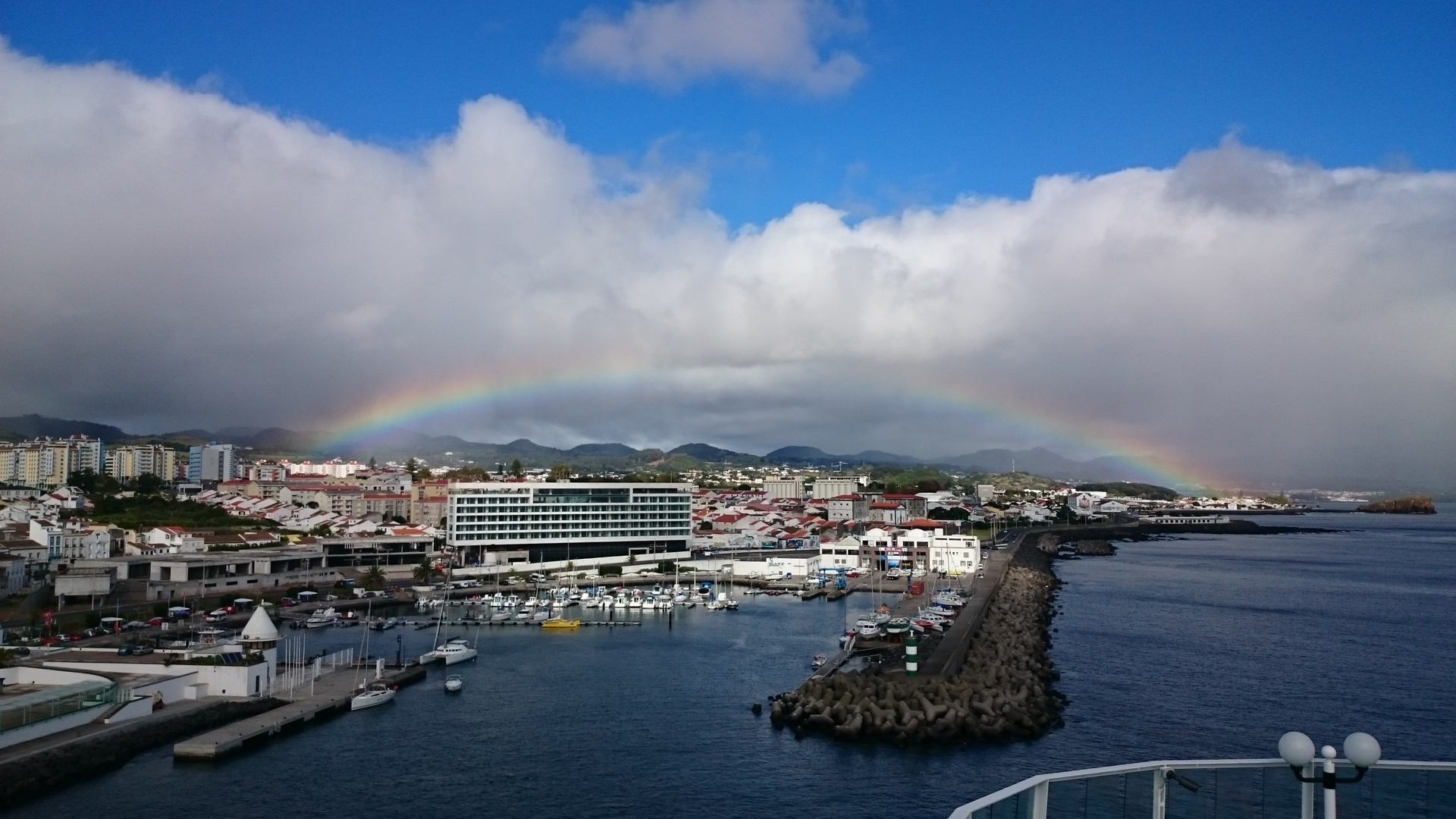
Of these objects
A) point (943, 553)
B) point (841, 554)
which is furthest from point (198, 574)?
point (943, 553)

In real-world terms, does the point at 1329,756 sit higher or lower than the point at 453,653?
higher

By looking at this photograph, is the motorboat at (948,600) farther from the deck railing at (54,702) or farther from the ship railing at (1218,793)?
the ship railing at (1218,793)

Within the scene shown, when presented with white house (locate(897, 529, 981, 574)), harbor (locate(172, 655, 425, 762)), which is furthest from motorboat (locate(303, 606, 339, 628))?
white house (locate(897, 529, 981, 574))

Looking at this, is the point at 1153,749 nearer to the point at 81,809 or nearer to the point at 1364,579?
the point at 81,809

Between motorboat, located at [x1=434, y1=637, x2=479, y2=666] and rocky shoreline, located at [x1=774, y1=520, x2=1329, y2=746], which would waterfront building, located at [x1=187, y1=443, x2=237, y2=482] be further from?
rocky shoreline, located at [x1=774, y1=520, x2=1329, y2=746]

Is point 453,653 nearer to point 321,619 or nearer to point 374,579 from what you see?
point 321,619

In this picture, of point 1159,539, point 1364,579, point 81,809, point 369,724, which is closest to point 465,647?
point 369,724
